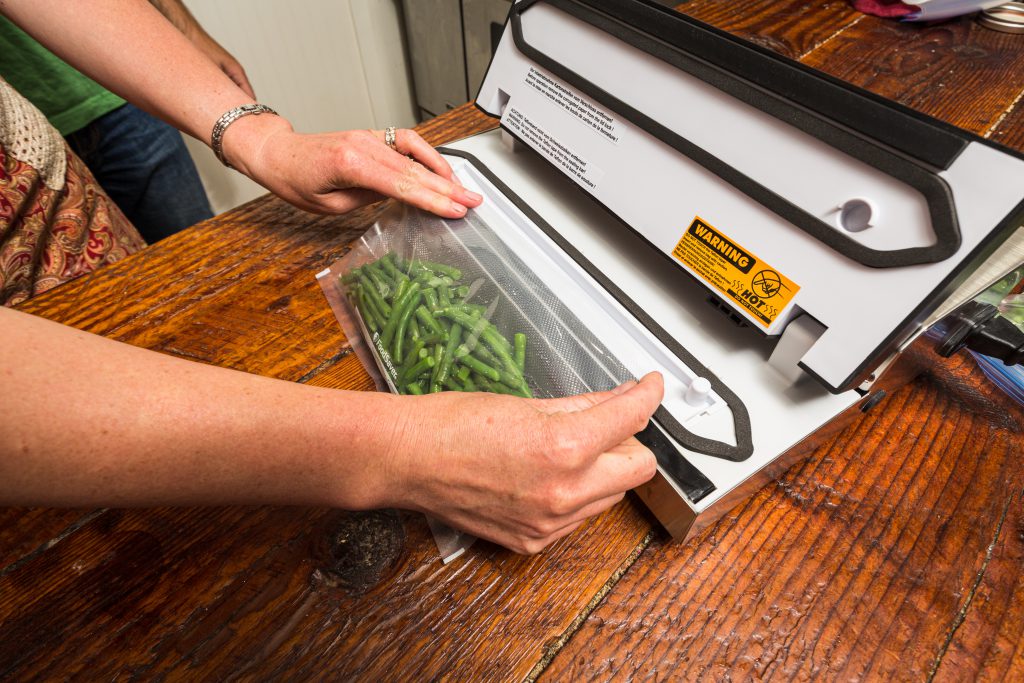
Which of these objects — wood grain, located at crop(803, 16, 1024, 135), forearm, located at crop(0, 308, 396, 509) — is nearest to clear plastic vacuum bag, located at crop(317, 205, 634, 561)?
forearm, located at crop(0, 308, 396, 509)

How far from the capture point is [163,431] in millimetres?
341

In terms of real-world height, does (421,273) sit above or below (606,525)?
above

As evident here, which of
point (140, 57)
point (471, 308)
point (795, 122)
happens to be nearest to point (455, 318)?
point (471, 308)

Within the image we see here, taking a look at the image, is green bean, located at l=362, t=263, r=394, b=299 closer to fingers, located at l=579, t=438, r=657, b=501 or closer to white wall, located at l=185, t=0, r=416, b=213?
fingers, located at l=579, t=438, r=657, b=501

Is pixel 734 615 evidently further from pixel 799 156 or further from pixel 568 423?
pixel 799 156

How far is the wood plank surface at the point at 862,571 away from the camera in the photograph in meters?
0.41

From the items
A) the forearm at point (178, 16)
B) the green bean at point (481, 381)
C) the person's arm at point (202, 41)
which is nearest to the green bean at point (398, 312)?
the green bean at point (481, 381)

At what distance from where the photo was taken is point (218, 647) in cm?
42

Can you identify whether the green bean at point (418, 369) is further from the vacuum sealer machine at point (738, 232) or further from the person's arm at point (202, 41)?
the person's arm at point (202, 41)

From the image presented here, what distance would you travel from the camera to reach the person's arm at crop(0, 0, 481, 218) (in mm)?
654

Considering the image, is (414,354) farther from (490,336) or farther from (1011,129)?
(1011,129)

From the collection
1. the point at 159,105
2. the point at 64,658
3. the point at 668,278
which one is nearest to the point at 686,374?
the point at 668,278

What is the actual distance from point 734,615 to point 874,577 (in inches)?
5.5

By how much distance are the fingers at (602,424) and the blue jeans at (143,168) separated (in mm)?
1247
